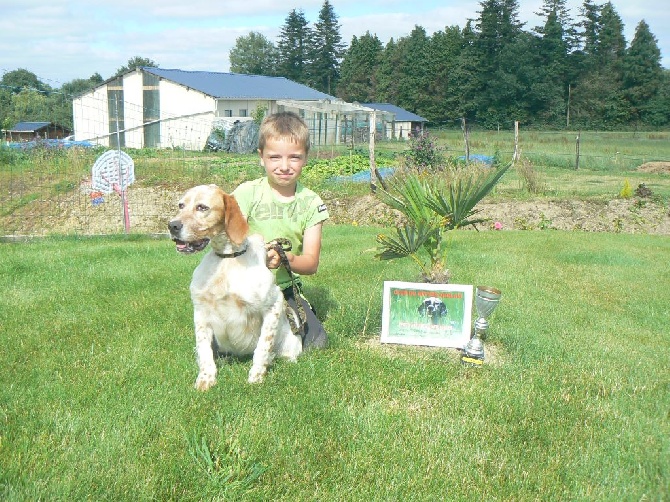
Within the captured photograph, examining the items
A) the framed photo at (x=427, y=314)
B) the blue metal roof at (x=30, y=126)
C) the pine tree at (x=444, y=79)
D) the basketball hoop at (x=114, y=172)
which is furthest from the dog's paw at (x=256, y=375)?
the pine tree at (x=444, y=79)

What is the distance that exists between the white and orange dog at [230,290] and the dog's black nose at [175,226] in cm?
17

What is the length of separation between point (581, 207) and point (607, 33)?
192 feet

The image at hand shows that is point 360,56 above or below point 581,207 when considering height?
above

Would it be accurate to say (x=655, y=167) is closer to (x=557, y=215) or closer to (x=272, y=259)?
(x=557, y=215)

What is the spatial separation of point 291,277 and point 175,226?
1.31 m

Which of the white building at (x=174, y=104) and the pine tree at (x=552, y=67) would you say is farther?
the pine tree at (x=552, y=67)

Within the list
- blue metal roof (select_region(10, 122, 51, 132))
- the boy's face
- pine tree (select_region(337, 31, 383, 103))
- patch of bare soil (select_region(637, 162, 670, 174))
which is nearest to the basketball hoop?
the boy's face

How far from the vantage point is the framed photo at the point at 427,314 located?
461 cm

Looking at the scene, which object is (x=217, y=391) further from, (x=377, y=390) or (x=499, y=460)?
(x=499, y=460)

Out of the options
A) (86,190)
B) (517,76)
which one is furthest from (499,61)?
(86,190)

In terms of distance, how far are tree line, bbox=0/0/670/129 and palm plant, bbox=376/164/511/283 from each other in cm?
5526

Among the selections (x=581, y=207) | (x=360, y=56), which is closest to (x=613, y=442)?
(x=581, y=207)

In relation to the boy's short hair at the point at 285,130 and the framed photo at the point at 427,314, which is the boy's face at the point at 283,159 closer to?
the boy's short hair at the point at 285,130

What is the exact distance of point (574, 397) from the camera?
154 inches
